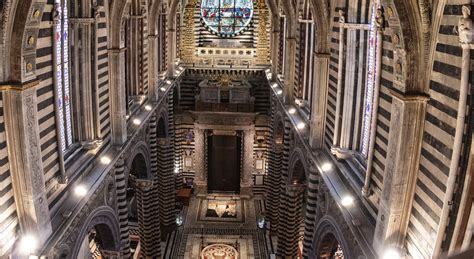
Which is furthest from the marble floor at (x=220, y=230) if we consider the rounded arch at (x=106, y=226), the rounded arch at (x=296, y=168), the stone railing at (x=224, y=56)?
the rounded arch at (x=106, y=226)

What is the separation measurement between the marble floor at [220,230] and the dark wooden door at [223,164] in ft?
2.73

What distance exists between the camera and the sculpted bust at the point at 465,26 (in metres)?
7.29

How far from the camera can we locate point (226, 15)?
37094 millimetres

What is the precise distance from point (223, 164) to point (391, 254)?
2681 centimetres

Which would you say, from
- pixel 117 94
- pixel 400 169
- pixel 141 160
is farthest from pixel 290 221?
pixel 400 169

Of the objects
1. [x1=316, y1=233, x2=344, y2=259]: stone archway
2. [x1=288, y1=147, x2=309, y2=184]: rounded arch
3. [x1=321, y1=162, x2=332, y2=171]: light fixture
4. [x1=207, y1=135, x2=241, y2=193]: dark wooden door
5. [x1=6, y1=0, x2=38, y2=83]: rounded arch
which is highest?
[x1=6, y1=0, x2=38, y2=83]: rounded arch

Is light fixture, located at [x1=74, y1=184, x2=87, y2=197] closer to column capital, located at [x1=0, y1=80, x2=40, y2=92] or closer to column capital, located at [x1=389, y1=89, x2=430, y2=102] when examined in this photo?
column capital, located at [x1=0, y1=80, x2=40, y2=92]

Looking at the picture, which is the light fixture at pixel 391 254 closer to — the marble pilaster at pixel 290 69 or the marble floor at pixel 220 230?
the marble pilaster at pixel 290 69

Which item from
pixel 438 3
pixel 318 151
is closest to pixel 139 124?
pixel 318 151

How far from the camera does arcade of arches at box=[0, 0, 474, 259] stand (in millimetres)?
8930

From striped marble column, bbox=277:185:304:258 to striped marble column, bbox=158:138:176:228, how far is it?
8327 millimetres

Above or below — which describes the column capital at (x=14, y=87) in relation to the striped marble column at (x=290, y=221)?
above

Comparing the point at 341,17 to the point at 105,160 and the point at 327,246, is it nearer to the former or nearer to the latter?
the point at 327,246

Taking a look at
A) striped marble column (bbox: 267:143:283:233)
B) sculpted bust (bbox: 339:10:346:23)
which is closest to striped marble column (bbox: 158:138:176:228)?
striped marble column (bbox: 267:143:283:233)
